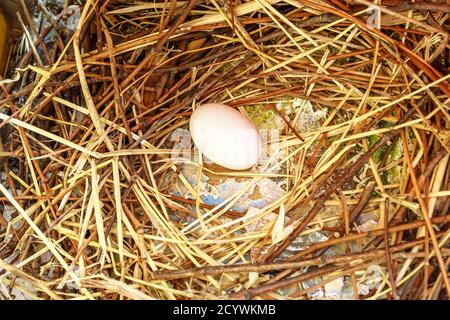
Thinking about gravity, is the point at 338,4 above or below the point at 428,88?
above

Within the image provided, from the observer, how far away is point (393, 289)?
39.7 inches

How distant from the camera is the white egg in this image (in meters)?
1.21

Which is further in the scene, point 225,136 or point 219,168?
point 219,168

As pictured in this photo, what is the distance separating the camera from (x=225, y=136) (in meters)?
1.20

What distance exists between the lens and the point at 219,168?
132 cm

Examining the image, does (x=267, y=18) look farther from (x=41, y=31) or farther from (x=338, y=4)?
(x=41, y=31)

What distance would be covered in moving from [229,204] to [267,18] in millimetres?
442

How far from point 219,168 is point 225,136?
5.5 inches

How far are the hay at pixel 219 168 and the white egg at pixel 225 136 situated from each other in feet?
0.21

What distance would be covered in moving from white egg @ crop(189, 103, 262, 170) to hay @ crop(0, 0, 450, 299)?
64 millimetres

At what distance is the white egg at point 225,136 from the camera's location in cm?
121

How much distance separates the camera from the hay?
43.9 inches
